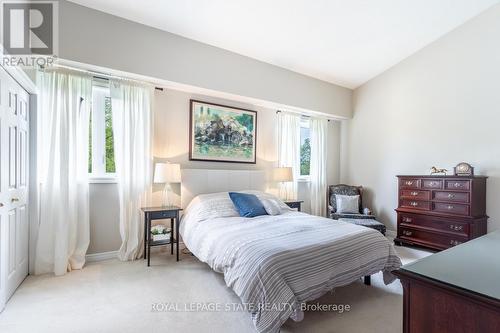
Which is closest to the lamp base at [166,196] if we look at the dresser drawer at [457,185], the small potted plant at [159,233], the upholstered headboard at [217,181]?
the upholstered headboard at [217,181]

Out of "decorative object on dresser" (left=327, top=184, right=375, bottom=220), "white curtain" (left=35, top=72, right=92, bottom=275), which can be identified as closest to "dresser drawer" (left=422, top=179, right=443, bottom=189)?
"decorative object on dresser" (left=327, top=184, right=375, bottom=220)

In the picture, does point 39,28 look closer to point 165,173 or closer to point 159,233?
point 165,173

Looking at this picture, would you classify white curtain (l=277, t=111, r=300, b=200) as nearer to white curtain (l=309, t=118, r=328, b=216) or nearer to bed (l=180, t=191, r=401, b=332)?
white curtain (l=309, t=118, r=328, b=216)

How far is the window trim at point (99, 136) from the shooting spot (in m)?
3.47

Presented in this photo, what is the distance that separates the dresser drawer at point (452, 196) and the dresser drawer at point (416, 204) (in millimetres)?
167

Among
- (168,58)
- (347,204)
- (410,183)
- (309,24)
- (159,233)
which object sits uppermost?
(309,24)

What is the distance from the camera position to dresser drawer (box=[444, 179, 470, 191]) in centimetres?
364

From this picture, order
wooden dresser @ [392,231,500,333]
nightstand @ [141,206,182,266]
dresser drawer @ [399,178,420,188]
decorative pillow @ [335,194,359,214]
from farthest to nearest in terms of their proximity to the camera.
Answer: decorative pillow @ [335,194,359,214] < dresser drawer @ [399,178,420,188] < nightstand @ [141,206,182,266] < wooden dresser @ [392,231,500,333]

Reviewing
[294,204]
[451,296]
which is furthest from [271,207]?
[451,296]

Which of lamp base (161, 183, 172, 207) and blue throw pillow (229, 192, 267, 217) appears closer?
blue throw pillow (229, 192, 267, 217)

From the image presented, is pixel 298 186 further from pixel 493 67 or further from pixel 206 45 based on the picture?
pixel 493 67

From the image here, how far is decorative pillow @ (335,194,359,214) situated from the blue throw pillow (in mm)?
2065

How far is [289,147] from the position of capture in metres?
5.14

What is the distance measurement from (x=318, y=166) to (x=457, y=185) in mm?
A: 2332
